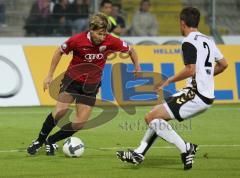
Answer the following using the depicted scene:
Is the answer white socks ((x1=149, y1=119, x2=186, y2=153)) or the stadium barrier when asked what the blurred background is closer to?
the stadium barrier

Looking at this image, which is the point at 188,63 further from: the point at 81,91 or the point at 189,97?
the point at 81,91

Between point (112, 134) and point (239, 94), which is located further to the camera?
point (239, 94)

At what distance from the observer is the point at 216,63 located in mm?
10875

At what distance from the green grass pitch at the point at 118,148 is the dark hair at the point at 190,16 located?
6.35 feet

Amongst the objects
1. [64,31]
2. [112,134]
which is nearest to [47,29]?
[64,31]

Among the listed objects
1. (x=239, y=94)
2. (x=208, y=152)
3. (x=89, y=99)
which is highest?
(x=89, y=99)

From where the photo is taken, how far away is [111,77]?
61.6ft

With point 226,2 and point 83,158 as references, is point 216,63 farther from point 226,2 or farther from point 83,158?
point 226,2

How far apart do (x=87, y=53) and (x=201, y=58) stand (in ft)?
6.98

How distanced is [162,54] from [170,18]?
3.99 metres

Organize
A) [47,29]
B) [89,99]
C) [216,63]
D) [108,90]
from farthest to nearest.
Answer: [47,29] < [108,90] < [89,99] < [216,63]

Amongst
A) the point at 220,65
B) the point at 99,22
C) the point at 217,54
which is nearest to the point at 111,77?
the point at 99,22

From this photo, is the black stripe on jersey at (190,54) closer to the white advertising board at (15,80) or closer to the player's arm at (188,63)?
the player's arm at (188,63)

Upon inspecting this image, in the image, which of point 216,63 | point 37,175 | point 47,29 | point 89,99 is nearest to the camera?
point 37,175
